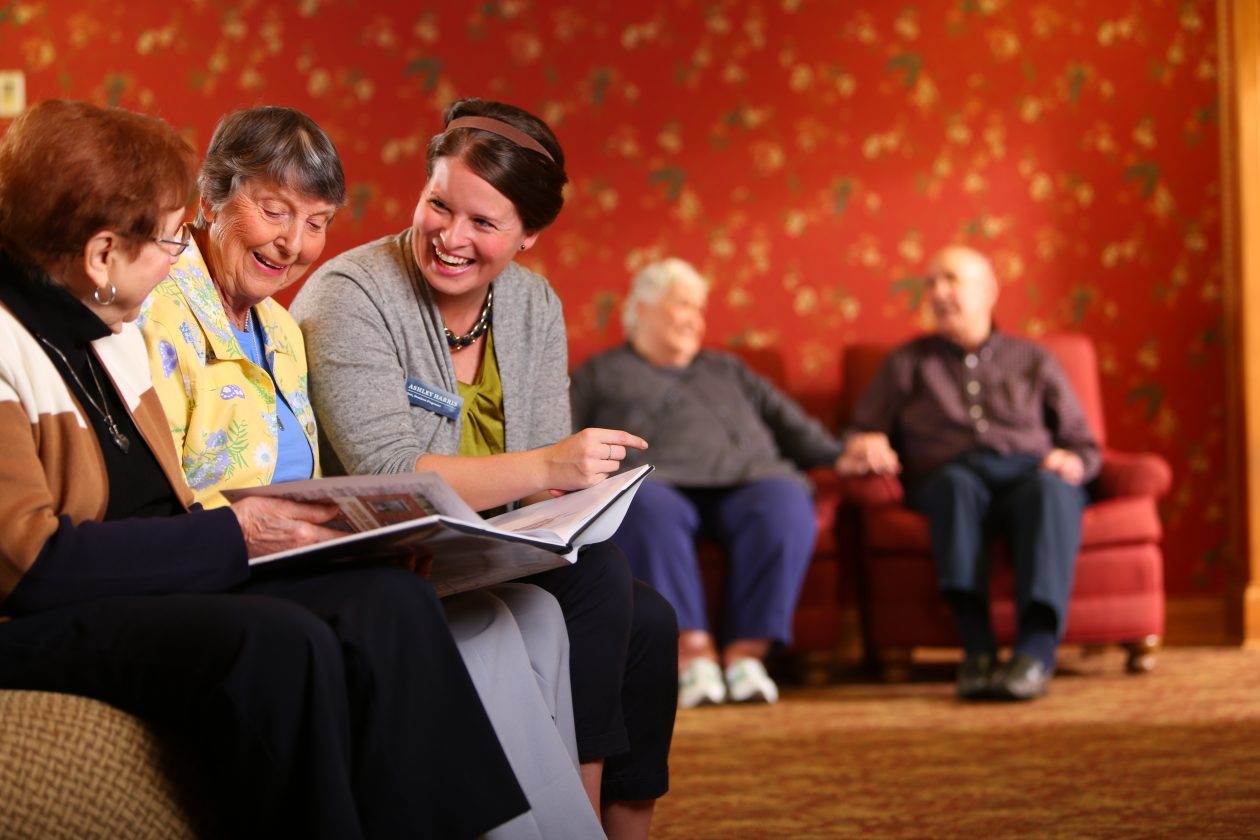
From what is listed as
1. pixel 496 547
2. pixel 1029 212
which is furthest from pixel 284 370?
pixel 1029 212

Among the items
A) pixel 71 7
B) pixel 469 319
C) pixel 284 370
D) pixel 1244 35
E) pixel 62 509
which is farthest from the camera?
pixel 71 7

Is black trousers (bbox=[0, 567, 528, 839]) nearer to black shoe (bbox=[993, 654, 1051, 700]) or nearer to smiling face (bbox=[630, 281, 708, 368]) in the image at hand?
black shoe (bbox=[993, 654, 1051, 700])

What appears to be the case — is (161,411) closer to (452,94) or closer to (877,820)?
(877,820)

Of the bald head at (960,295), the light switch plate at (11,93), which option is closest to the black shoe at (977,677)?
the bald head at (960,295)

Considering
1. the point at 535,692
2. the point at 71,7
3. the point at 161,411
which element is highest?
the point at 71,7

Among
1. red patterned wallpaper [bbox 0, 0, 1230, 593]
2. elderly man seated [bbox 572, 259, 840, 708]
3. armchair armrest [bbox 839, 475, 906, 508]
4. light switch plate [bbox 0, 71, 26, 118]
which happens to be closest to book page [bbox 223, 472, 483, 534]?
elderly man seated [bbox 572, 259, 840, 708]

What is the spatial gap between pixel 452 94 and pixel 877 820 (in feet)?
9.59

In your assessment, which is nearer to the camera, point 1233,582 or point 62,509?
point 62,509

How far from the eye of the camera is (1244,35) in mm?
4129

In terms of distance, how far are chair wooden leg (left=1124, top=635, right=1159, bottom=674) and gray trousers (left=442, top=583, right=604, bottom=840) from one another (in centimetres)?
244

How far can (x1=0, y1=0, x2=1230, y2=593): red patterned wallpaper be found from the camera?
172 inches

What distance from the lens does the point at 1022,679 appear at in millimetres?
3312

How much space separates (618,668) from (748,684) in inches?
67.9

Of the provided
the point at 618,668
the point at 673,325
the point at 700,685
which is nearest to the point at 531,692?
the point at 618,668
